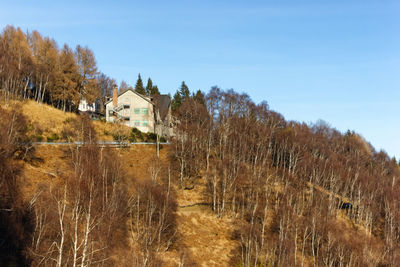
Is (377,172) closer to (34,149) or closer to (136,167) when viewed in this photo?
(136,167)

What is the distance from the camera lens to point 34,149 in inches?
2189

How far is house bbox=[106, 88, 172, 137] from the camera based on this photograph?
8544 cm

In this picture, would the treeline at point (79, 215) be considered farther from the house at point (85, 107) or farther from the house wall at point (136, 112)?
the house at point (85, 107)

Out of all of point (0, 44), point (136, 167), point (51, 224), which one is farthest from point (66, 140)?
point (0, 44)

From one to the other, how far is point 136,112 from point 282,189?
4381 centimetres

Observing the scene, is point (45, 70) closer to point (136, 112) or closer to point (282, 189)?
point (136, 112)

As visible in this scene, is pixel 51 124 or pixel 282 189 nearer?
pixel 282 189

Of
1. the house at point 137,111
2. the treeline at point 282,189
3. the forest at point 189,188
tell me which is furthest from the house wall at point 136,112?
the forest at point 189,188

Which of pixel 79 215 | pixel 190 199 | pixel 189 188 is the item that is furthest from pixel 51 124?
pixel 79 215

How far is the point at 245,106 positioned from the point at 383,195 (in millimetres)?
41941

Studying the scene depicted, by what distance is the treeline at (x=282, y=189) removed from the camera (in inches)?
1998

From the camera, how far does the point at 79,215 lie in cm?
3803

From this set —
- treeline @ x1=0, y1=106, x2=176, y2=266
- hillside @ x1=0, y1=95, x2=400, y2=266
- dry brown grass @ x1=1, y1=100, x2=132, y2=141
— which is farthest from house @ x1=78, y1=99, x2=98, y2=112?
treeline @ x1=0, y1=106, x2=176, y2=266

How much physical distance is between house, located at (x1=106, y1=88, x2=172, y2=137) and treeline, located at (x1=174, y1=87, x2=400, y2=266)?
6663 millimetres
